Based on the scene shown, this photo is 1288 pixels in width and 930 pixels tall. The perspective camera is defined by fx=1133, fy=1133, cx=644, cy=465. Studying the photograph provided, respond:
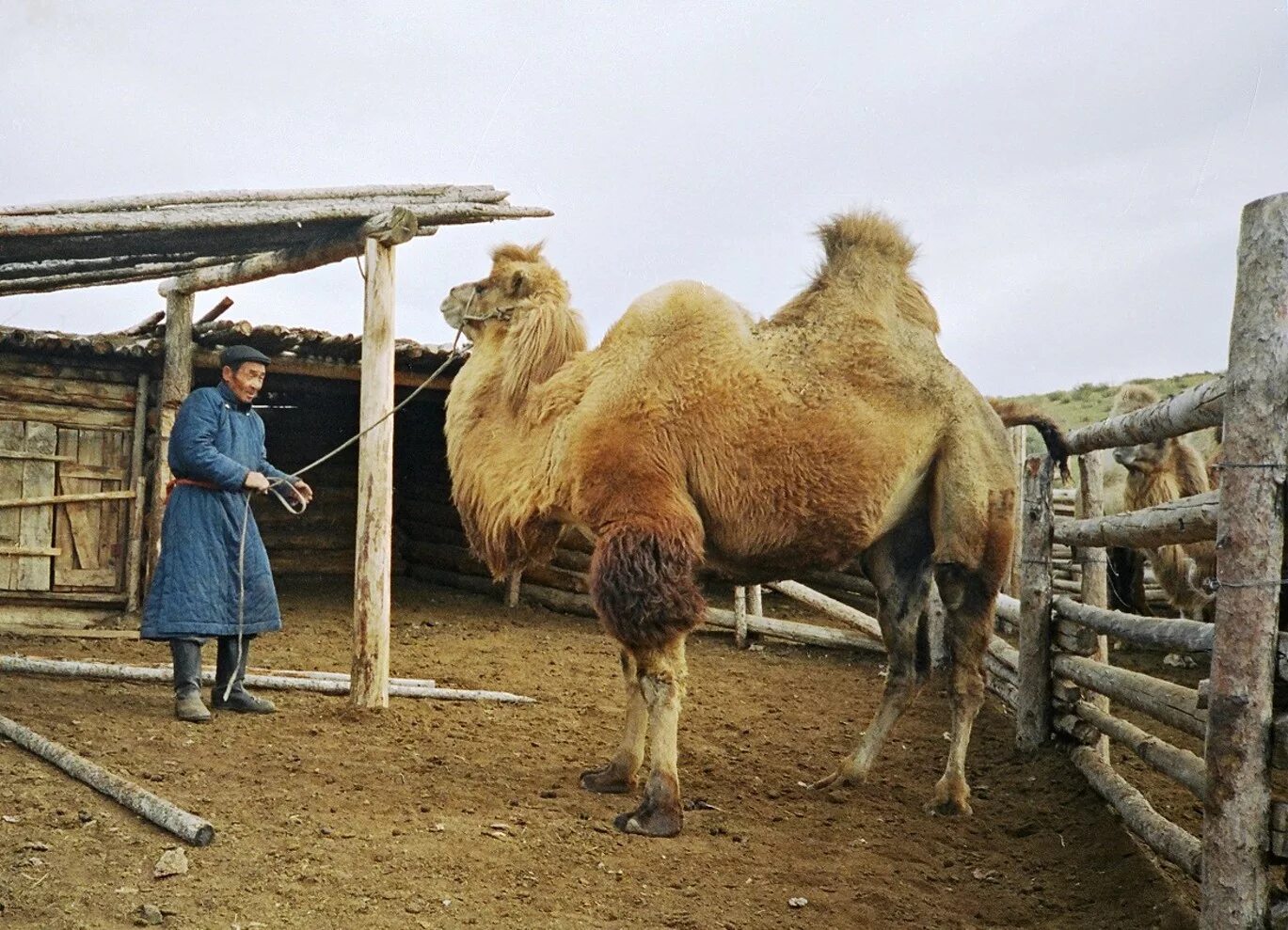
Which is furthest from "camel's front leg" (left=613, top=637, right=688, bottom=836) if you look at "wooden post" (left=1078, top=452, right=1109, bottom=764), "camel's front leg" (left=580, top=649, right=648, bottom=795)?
"wooden post" (left=1078, top=452, right=1109, bottom=764)

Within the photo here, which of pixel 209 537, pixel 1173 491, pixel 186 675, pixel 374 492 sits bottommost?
pixel 186 675

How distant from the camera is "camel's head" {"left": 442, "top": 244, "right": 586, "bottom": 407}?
5.70 meters

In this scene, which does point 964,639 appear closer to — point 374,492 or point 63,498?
point 374,492

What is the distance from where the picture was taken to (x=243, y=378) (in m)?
6.69

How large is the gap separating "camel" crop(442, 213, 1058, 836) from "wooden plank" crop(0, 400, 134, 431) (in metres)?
6.59

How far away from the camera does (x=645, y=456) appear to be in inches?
201

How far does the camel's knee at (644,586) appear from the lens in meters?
4.83

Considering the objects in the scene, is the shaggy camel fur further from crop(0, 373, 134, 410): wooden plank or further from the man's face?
crop(0, 373, 134, 410): wooden plank

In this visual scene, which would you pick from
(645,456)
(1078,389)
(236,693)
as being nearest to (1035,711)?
(645,456)

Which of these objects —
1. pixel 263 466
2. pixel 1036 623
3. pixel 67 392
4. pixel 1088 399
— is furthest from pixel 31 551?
pixel 1088 399

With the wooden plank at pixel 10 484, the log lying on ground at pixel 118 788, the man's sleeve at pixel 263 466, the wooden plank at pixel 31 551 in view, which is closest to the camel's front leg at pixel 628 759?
the log lying on ground at pixel 118 788

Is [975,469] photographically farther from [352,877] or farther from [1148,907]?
[352,877]

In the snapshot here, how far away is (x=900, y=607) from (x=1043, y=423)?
1289mm

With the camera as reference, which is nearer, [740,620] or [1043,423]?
[1043,423]
